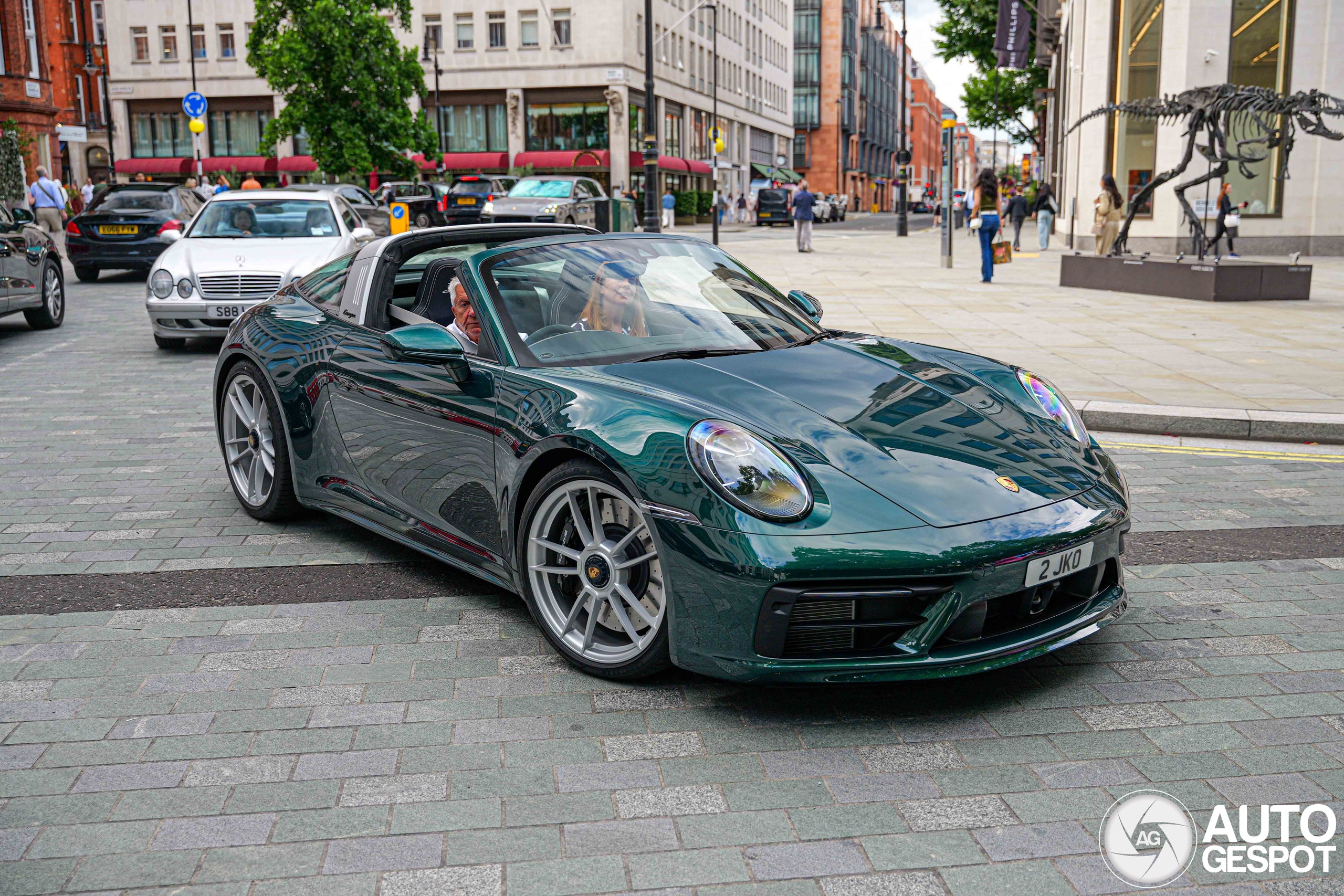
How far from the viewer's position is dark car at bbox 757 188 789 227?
192 feet

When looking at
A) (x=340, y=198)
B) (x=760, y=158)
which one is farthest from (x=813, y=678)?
(x=760, y=158)

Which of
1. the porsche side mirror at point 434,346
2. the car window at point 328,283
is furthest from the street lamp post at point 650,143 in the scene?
the porsche side mirror at point 434,346

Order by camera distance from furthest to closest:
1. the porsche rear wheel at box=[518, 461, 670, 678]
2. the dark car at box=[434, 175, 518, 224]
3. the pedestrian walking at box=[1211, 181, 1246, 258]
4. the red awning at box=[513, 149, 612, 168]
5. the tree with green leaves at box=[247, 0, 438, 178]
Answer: the red awning at box=[513, 149, 612, 168]
the tree with green leaves at box=[247, 0, 438, 178]
the dark car at box=[434, 175, 518, 224]
the pedestrian walking at box=[1211, 181, 1246, 258]
the porsche rear wheel at box=[518, 461, 670, 678]

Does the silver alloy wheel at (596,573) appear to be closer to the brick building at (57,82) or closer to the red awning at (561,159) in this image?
the brick building at (57,82)

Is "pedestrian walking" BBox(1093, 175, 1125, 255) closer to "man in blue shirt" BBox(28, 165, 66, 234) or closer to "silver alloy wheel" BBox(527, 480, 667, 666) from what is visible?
"silver alloy wheel" BBox(527, 480, 667, 666)

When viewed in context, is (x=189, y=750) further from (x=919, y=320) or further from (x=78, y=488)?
(x=919, y=320)

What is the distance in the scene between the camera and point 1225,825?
285 cm

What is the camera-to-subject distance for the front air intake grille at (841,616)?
129 inches

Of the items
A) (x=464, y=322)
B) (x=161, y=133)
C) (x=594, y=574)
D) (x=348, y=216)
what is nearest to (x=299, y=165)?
(x=161, y=133)

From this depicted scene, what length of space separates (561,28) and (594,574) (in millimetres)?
58830

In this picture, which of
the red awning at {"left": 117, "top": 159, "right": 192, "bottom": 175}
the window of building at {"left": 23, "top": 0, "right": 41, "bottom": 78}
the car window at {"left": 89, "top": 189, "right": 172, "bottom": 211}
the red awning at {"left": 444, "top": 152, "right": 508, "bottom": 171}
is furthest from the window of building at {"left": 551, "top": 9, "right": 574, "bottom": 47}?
the car window at {"left": 89, "top": 189, "right": 172, "bottom": 211}

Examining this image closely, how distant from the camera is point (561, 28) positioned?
58750 millimetres

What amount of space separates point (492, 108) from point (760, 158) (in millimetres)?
34398

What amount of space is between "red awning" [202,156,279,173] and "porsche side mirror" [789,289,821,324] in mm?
62181
